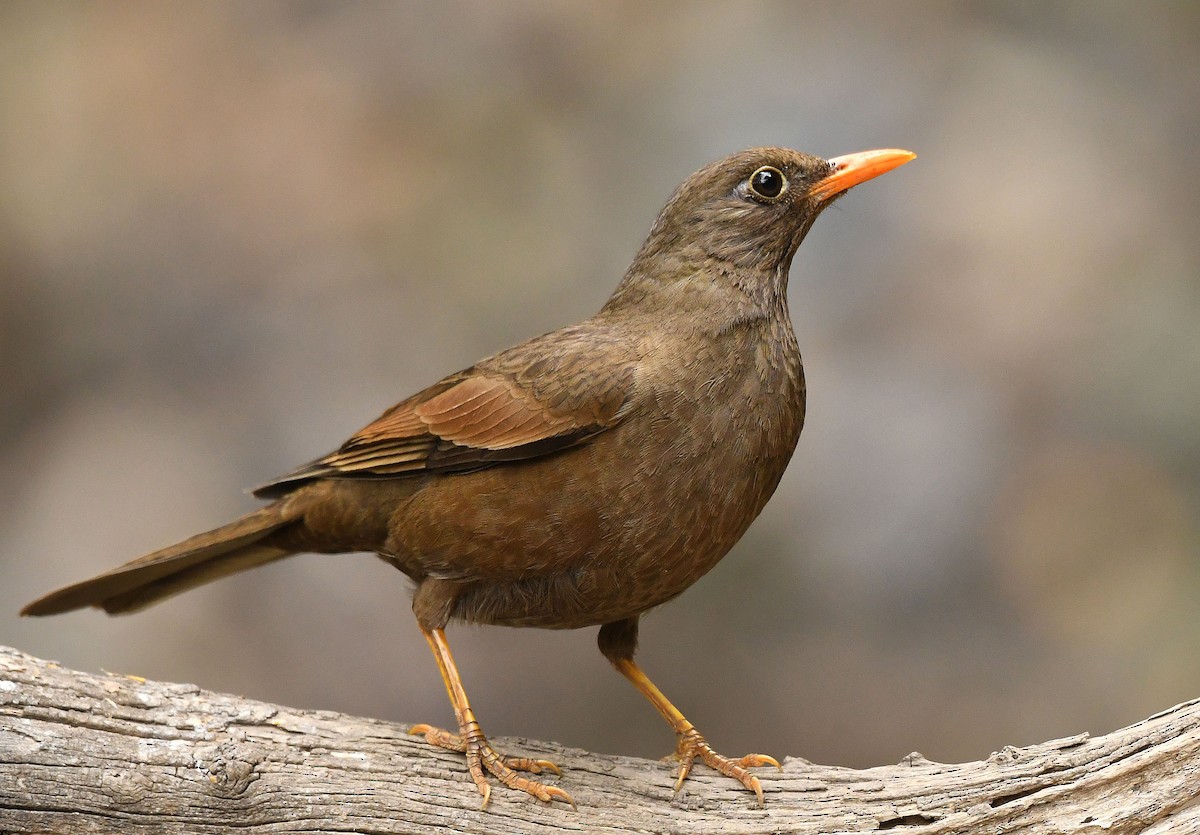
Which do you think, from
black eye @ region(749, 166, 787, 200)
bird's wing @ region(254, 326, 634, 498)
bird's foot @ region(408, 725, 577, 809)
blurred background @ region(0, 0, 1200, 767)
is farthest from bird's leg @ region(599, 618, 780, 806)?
Result: blurred background @ region(0, 0, 1200, 767)

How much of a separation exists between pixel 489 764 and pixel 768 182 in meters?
2.29

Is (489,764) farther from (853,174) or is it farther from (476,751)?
(853,174)

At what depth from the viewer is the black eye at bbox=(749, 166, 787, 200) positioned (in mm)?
4355

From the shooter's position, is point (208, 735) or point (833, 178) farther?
point (833, 178)

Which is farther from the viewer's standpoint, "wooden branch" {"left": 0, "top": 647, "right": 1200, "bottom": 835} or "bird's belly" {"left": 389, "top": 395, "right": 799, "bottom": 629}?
"bird's belly" {"left": 389, "top": 395, "right": 799, "bottom": 629}

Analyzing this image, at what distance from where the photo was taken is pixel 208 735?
158 inches

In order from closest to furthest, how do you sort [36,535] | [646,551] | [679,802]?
[646,551] → [679,802] → [36,535]

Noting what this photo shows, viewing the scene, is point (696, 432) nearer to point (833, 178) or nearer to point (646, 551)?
point (646, 551)

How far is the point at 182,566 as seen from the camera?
15.6 ft

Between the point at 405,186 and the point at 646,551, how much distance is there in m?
4.22

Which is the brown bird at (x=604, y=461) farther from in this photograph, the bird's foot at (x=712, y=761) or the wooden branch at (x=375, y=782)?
the wooden branch at (x=375, y=782)

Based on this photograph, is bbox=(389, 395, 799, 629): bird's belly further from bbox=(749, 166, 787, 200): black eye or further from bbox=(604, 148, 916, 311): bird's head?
bbox=(749, 166, 787, 200): black eye

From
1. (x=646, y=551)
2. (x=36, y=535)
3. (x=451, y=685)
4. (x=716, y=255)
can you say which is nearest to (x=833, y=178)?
(x=716, y=255)

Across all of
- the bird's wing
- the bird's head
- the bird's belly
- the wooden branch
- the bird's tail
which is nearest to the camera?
the wooden branch
